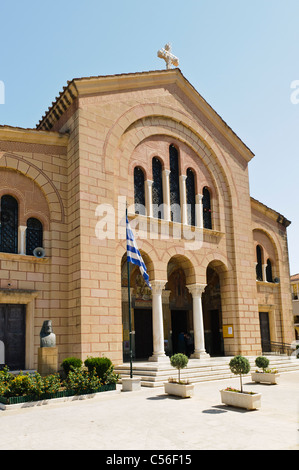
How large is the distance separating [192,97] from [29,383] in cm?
1675

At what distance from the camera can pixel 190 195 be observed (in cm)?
2236

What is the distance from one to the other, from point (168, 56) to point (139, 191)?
8173mm

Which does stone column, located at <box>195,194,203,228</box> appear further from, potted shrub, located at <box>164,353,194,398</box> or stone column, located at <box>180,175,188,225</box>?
potted shrub, located at <box>164,353,194,398</box>

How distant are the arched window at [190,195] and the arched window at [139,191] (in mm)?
2925

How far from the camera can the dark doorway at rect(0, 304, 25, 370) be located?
1620cm

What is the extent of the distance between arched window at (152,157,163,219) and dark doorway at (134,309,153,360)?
5.61m

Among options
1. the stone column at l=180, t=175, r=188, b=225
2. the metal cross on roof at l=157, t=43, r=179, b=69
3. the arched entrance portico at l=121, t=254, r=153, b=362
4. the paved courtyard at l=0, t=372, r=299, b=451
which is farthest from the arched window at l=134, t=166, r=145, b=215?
the paved courtyard at l=0, t=372, r=299, b=451

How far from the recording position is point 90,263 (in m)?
17.3

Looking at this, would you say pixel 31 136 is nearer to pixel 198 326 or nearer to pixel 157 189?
pixel 157 189

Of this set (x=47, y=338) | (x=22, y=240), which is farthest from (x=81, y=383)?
(x=22, y=240)

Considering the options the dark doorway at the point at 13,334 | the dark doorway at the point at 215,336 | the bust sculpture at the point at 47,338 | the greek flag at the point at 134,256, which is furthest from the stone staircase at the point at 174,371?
the dark doorway at the point at 215,336
